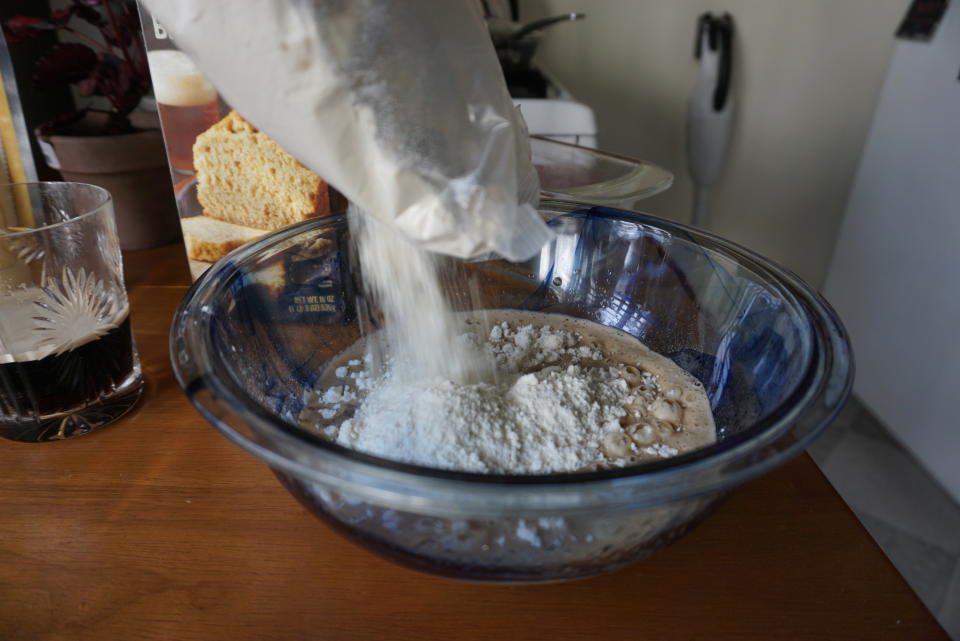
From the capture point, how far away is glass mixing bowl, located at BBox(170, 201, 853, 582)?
0.77ft

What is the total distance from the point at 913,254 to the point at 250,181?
1.19 m

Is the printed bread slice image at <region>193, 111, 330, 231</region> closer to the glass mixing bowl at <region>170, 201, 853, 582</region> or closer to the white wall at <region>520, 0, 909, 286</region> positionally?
the glass mixing bowl at <region>170, 201, 853, 582</region>

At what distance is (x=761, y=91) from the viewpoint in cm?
141

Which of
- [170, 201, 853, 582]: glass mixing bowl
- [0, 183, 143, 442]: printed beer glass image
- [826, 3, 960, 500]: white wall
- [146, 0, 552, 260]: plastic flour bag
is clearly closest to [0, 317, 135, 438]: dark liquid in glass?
[0, 183, 143, 442]: printed beer glass image

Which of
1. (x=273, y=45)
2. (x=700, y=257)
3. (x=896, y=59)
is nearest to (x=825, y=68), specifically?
(x=896, y=59)

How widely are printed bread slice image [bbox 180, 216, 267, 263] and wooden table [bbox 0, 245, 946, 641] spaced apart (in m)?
0.23

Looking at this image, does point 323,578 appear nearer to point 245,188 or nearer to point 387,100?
point 387,100

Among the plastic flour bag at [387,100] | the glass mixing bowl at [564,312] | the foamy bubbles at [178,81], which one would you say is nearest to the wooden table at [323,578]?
the glass mixing bowl at [564,312]

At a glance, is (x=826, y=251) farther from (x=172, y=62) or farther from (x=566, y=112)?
(x=172, y=62)

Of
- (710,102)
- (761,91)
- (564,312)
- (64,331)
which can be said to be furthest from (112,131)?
(761,91)

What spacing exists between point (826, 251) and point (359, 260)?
1.46 meters

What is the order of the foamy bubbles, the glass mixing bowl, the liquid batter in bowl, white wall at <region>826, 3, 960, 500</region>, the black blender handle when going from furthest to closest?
1. the black blender handle
2. white wall at <region>826, 3, 960, 500</region>
3. the foamy bubbles
4. the liquid batter in bowl
5. the glass mixing bowl

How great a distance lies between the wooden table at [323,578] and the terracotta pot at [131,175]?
0.36 metres

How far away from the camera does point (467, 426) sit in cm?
35
